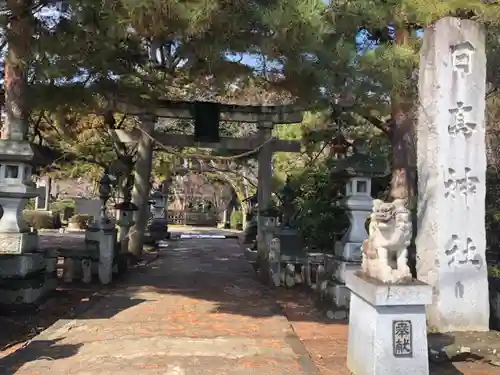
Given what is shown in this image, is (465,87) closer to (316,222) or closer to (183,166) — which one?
(316,222)

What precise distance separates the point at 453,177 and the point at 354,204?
100 inches

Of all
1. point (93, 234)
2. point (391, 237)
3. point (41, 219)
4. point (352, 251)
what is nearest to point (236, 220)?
point (41, 219)

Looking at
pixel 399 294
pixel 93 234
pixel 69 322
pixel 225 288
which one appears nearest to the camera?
pixel 399 294

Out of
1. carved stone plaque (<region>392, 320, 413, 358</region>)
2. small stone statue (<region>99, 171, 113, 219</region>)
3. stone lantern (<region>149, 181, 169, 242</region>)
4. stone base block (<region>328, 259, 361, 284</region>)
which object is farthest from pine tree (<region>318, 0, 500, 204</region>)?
stone lantern (<region>149, 181, 169, 242</region>)

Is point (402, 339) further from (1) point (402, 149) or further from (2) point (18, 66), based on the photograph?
(2) point (18, 66)

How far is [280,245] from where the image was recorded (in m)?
10.6

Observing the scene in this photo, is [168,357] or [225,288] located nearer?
[168,357]

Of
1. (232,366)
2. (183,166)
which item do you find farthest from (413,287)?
(183,166)

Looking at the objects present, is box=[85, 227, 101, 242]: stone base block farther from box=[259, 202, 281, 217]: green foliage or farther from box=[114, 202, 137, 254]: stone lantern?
box=[259, 202, 281, 217]: green foliage

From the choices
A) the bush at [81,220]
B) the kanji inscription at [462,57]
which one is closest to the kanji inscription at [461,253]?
the kanji inscription at [462,57]

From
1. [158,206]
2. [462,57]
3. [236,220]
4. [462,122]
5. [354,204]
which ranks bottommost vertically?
[236,220]

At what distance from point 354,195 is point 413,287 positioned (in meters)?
4.16

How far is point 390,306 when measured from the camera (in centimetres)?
435

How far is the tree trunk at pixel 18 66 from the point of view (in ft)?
23.0
